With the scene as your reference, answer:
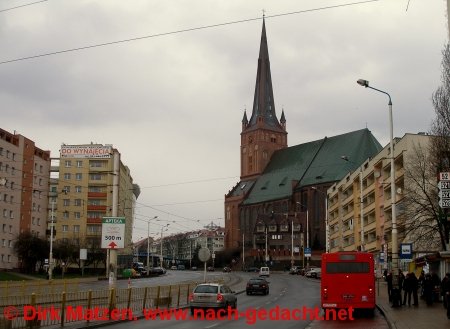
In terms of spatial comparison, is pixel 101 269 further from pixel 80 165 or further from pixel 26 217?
pixel 80 165

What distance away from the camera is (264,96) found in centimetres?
16512

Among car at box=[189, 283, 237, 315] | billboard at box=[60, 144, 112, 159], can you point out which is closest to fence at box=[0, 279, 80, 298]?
car at box=[189, 283, 237, 315]

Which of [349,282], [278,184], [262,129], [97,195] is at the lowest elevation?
[349,282]

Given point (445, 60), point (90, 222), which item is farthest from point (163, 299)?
point (90, 222)

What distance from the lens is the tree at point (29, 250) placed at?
269ft

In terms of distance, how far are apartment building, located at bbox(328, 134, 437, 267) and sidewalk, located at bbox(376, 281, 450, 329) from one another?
10439 millimetres

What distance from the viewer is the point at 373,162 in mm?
72188

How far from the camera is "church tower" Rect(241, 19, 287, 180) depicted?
164 metres

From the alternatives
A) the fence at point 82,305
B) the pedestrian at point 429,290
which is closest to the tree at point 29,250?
the fence at point 82,305

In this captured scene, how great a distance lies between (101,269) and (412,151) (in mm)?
58341

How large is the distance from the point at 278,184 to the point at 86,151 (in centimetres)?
5764

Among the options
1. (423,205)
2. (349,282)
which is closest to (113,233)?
(349,282)

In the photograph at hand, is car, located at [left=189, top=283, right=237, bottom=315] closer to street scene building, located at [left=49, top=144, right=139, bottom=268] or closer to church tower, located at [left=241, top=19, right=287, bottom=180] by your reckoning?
street scene building, located at [left=49, top=144, right=139, bottom=268]

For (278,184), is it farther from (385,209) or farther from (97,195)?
(385,209)
